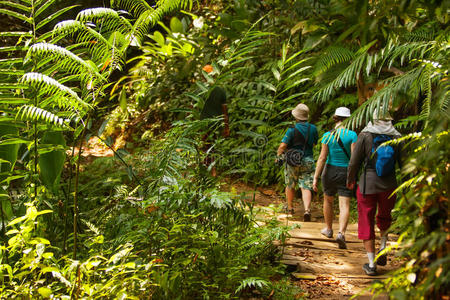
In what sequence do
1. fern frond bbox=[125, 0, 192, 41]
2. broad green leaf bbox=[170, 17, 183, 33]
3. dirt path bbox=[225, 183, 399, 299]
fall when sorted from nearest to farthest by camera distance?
fern frond bbox=[125, 0, 192, 41], dirt path bbox=[225, 183, 399, 299], broad green leaf bbox=[170, 17, 183, 33]

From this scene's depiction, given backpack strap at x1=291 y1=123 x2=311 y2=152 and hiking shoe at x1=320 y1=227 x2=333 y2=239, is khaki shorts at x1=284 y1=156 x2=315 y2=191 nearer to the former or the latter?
backpack strap at x1=291 y1=123 x2=311 y2=152

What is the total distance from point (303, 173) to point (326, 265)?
1.82 m

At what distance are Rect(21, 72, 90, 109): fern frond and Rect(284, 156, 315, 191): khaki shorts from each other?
12.2 ft

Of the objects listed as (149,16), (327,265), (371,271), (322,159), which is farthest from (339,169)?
(149,16)

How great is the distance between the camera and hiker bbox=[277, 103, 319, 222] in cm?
578

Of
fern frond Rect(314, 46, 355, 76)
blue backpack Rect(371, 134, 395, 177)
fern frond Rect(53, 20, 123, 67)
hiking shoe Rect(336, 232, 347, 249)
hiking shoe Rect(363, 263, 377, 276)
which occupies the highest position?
fern frond Rect(314, 46, 355, 76)

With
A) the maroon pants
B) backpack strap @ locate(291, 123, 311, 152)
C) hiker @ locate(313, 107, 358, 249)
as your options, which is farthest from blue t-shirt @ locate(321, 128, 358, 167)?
the maroon pants

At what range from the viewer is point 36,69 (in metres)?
3.13

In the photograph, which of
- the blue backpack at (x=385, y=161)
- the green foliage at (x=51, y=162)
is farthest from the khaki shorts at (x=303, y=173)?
the green foliage at (x=51, y=162)

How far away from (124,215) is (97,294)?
98 cm

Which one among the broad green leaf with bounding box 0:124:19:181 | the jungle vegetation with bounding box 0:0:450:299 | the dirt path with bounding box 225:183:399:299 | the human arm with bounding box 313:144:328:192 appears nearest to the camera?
the jungle vegetation with bounding box 0:0:450:299

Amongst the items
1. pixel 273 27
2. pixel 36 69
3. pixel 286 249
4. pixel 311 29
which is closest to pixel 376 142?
pixel 286 249

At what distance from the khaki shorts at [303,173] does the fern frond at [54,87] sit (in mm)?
3729

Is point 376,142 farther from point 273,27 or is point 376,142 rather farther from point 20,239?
point 273,27
